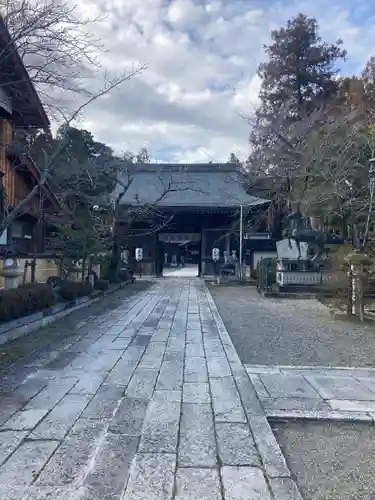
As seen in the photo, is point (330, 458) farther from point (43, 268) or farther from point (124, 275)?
point (124, 275)

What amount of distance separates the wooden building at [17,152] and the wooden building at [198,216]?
28.6 ft

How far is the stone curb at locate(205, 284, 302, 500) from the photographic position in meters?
2.50

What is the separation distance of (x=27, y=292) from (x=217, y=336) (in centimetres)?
355

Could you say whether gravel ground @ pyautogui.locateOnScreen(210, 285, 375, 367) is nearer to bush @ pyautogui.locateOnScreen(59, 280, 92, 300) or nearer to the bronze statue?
bush @ pyautogui.locateOnScreen(59, 280, 92, 300)

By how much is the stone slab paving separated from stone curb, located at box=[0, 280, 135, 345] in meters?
3.75

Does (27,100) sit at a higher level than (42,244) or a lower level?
higher

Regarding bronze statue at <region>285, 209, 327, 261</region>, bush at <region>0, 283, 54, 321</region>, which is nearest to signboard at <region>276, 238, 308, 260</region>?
bronze statue at <region>285, 209, 327, 261</region>

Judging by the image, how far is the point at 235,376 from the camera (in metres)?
4.84

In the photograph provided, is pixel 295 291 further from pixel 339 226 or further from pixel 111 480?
pixel 111 480

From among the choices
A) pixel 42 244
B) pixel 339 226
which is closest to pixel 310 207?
pixel 339 226

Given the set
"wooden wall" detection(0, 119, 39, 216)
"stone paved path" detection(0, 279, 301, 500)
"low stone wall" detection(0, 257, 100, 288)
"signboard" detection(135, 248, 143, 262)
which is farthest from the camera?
"signboard" detection(135, 248, 143, 262)

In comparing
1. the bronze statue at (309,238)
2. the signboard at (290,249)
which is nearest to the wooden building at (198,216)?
the signboard at (290,249)

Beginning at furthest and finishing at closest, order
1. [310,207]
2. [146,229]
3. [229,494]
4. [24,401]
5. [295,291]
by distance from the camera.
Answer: [146,229] < [310,207] < [295,291] < [24,401] < [229,494]

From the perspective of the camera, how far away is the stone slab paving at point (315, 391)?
371 centimetres
